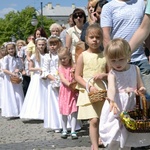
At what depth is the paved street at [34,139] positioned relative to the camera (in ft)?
19.9

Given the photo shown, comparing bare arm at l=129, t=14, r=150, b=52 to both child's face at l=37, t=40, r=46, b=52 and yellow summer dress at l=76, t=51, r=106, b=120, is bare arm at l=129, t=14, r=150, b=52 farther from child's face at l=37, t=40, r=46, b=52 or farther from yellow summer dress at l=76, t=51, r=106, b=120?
child's face at l=37, t=40, r=46, b=52

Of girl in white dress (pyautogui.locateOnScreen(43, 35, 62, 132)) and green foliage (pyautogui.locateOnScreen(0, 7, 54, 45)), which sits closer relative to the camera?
girl in white dress (pyautogui.locateOnScreen(43, 35, 62, 132))

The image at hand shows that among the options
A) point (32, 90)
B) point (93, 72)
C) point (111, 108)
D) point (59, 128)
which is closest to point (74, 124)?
point (59, 128)

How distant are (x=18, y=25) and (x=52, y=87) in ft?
241

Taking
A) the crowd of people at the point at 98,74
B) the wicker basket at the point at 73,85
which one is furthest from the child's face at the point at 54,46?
the wicker basket at the point at 73,85

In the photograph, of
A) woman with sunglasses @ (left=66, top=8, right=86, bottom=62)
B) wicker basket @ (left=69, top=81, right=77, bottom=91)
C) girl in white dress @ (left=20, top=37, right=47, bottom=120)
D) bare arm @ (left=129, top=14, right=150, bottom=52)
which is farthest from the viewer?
girl in white dress @ (left=20, top=37, right=47, bottom=120)

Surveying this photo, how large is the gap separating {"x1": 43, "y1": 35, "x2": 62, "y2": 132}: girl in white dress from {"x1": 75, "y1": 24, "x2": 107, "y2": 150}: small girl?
193 centimetres

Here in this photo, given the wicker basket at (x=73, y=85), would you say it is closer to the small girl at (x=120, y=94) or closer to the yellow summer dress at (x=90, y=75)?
the yellow summer dress at (x=90, y=75)

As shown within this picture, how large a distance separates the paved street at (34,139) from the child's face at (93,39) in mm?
1439

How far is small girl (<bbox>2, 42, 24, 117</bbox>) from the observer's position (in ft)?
30.6

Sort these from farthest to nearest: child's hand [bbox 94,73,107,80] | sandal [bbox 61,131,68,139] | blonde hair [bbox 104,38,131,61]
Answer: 1. sandal [bbox 61,131,68,139]
2. child's hand [bbox 94,73,107,80]
3. blonde hair [bbox 104,38,131,61]

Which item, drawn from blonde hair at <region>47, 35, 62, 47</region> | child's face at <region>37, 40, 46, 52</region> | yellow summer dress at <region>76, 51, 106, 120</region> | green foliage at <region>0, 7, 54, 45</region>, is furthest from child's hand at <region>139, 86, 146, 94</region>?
green foliage at <region>0, 7, 54, 45</region>

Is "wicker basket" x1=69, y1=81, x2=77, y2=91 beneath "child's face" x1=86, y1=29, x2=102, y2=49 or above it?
beneath

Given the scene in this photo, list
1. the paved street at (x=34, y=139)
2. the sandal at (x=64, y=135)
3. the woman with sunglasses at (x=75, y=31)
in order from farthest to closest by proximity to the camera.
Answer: the woman with sunglasses at (x=75, y=31), the sandal at (x=64, y=135), the paved street at (x=34, y=139)
